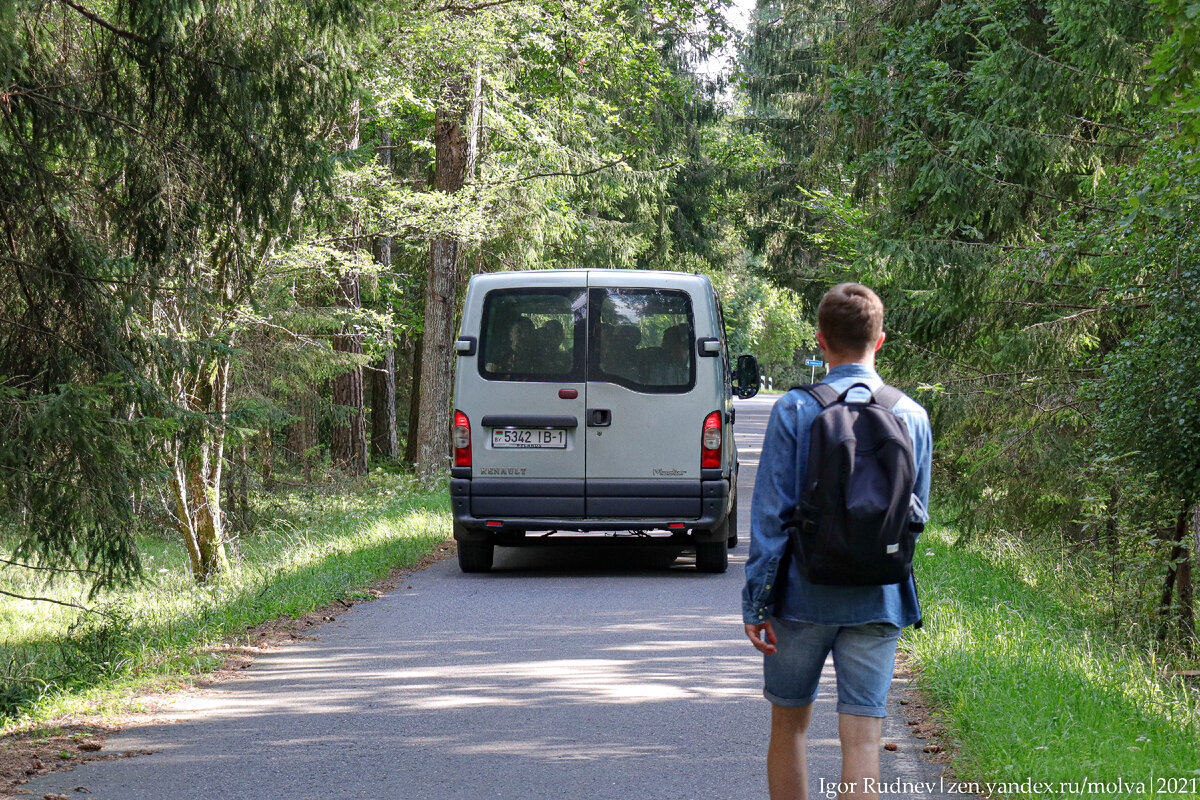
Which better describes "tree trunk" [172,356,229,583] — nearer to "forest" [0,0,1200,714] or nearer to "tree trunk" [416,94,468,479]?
"forest" [0,0,1200,714]

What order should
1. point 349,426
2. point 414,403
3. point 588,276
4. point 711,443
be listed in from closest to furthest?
Answer: point 711,443
point 588,276
point 349,426
point 414,403

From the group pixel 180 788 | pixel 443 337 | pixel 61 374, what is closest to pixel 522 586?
pixel 61 374

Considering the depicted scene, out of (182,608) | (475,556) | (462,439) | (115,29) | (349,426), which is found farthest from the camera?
(349,426)

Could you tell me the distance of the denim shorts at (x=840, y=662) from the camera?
3572 millimetres

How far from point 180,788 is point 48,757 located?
33.4 inches

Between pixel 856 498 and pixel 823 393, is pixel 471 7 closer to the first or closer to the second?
pixel 823 393

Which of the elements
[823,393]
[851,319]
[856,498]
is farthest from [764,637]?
[851,319]

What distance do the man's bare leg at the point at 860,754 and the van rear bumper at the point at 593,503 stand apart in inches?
271

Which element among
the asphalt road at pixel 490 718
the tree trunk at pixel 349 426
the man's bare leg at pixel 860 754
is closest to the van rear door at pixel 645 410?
the asphalt road at pixel 490 718

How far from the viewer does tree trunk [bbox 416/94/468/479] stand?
2059cm

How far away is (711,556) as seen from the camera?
434 inches

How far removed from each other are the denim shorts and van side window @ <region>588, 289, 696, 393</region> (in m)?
6.95

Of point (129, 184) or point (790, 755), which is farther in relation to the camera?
point (129, 184)

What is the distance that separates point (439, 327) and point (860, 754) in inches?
723
